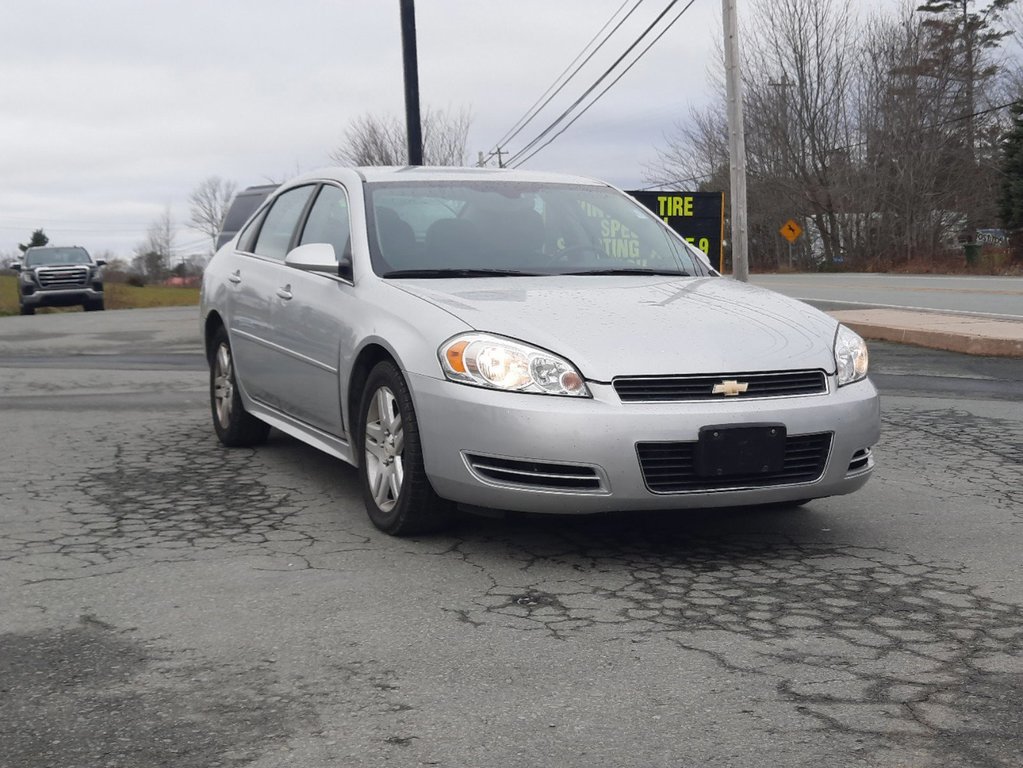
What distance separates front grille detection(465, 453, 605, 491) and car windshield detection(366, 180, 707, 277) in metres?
1.22

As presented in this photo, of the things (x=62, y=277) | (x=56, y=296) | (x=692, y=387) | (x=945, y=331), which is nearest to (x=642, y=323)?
(x=692, y=387)

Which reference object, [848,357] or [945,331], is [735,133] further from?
[848,357]

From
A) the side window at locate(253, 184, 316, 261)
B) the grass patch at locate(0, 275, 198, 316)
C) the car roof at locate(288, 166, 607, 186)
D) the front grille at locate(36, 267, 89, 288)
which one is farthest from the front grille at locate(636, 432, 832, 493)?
the grass patch at locate(0, 275, 198, 316)

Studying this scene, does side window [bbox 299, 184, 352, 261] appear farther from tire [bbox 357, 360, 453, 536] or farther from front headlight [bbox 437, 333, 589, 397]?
front headlight [bbox 437, 333, 589, 397]

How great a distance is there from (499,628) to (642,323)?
55.2 inches

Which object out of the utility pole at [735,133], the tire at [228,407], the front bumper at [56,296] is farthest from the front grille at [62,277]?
the tire at [228,407]

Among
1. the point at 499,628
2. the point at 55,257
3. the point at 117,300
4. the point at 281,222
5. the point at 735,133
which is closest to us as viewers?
the point at 499,628

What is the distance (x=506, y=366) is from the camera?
14.5 feet

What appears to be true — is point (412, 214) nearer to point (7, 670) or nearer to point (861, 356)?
point (861, 356)

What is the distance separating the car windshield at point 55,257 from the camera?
3008 centimetres

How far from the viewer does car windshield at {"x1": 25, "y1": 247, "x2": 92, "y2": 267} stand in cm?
3008

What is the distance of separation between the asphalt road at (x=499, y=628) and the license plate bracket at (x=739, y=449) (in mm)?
371

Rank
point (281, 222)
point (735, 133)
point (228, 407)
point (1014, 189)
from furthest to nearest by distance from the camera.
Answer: point (1014, 189) < point (735, 133) < point (228, 407) < point (281, 222)

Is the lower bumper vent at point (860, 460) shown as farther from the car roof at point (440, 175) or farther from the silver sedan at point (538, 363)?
the car roof at point (440, 175)
